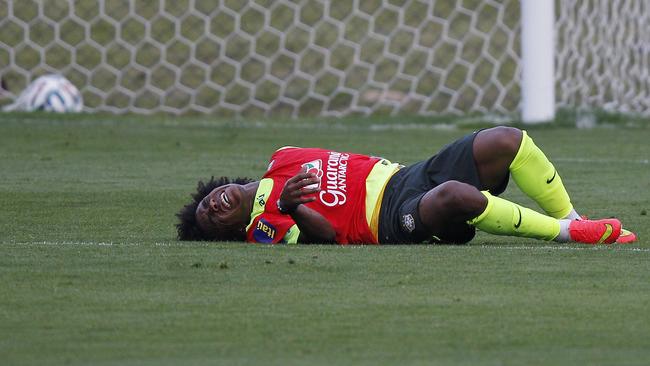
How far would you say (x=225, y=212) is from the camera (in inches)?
239

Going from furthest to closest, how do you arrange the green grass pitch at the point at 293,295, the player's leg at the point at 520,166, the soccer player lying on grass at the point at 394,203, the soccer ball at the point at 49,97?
the soccer ball at the point at 49,97 → the player's leg at the point at 520,166 → the soccer player lying on grass at the point at 394,203 → the green grass pitch at the point at 293,295

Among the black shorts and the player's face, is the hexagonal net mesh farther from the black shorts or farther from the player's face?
the player's face

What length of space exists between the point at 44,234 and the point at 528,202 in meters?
2.83

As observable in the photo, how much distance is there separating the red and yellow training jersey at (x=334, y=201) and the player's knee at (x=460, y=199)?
0.45 m

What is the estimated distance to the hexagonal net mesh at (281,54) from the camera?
48.2 feet

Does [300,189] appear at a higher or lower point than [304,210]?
higher

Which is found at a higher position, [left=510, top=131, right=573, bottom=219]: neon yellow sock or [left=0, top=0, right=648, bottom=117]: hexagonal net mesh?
[left=510, top=131, right=573, bottom=219]: neon yellow sock

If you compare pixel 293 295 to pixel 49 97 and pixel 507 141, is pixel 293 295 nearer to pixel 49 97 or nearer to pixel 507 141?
pixel 507 141

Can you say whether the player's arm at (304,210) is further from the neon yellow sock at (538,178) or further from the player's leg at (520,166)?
the neon yellow sock at (538,178)

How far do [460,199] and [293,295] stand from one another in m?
1.19

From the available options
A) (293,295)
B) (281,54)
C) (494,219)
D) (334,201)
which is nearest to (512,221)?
(494,219)

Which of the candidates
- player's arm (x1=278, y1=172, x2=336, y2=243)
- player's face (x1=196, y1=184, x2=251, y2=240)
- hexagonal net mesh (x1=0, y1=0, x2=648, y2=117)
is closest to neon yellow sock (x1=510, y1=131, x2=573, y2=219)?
player's arm (x1=278, y1=172, x2=336, y2=243)

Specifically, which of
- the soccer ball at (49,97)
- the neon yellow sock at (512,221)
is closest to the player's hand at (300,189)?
the neon yellow sock at (512,221)

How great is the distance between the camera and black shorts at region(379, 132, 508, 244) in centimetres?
588
